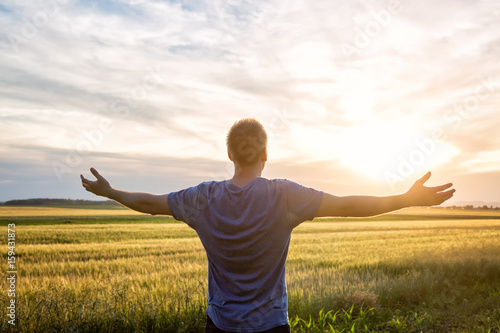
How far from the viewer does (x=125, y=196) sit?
105 inches

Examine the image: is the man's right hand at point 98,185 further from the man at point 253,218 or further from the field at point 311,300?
the field at point 311,300

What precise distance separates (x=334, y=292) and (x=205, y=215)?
21.4 feet

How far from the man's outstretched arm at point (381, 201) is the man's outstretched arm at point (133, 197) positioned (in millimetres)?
1041

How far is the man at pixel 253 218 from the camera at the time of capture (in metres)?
2.32

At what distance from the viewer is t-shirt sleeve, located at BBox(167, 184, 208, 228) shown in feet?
8.07

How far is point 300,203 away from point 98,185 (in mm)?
1407

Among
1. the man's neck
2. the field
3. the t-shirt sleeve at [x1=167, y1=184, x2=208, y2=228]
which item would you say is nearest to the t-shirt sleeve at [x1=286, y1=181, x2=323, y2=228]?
the man's neck

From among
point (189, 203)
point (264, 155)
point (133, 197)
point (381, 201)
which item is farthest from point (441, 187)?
point (133, 197)

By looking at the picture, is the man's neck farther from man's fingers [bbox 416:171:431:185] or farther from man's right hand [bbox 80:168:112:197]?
man's fingers [bbox 416:171:431:185]

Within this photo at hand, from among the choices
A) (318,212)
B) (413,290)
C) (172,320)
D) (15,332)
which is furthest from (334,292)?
(318,212)

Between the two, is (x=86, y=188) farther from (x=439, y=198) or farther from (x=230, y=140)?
(x=439, y=198)

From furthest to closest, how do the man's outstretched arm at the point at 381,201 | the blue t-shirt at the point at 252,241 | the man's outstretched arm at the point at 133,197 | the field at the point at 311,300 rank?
the field at the point at 311,300, the man's outstretched arm at the point at 133,197, the man's outstretched arm at the point at 381,201, the blue t-shirt at the point at 252,241

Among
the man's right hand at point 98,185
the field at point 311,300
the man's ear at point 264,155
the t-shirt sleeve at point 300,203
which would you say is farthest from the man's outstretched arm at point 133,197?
the field at point 311,300

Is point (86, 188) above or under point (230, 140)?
under
